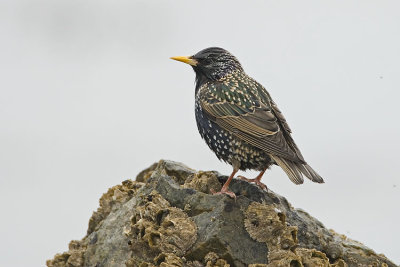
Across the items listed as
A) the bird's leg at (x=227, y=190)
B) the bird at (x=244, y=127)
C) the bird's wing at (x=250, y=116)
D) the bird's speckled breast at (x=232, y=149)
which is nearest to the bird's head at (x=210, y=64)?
the bird at (x=244, y=127)

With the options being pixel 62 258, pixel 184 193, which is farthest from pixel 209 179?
pixel 62 258

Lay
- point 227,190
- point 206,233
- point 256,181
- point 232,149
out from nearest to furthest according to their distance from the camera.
A: point 206,233
point 227,190
point 256,181
point 232,149

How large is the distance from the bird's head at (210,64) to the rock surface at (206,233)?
1.52 meters

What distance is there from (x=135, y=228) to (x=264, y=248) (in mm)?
1295

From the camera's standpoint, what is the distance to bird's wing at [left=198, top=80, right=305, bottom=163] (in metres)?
6.68

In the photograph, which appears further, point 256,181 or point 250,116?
point 250,116

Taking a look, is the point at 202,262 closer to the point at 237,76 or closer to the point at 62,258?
the point at 62,258

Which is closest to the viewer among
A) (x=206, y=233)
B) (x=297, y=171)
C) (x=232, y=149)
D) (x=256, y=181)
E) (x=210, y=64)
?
(x=206, y=233)

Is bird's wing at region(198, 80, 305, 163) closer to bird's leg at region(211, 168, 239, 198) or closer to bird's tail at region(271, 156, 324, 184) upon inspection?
bird's tail at region(271, 156, 324, 184)

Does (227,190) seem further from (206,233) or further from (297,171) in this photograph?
(297,171)

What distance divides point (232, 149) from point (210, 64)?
4.79ft

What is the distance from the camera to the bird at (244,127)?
660 cm

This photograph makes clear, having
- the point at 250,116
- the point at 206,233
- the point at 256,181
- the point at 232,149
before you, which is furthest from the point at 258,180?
the point at 206,233

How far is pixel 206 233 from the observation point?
18.9ft
